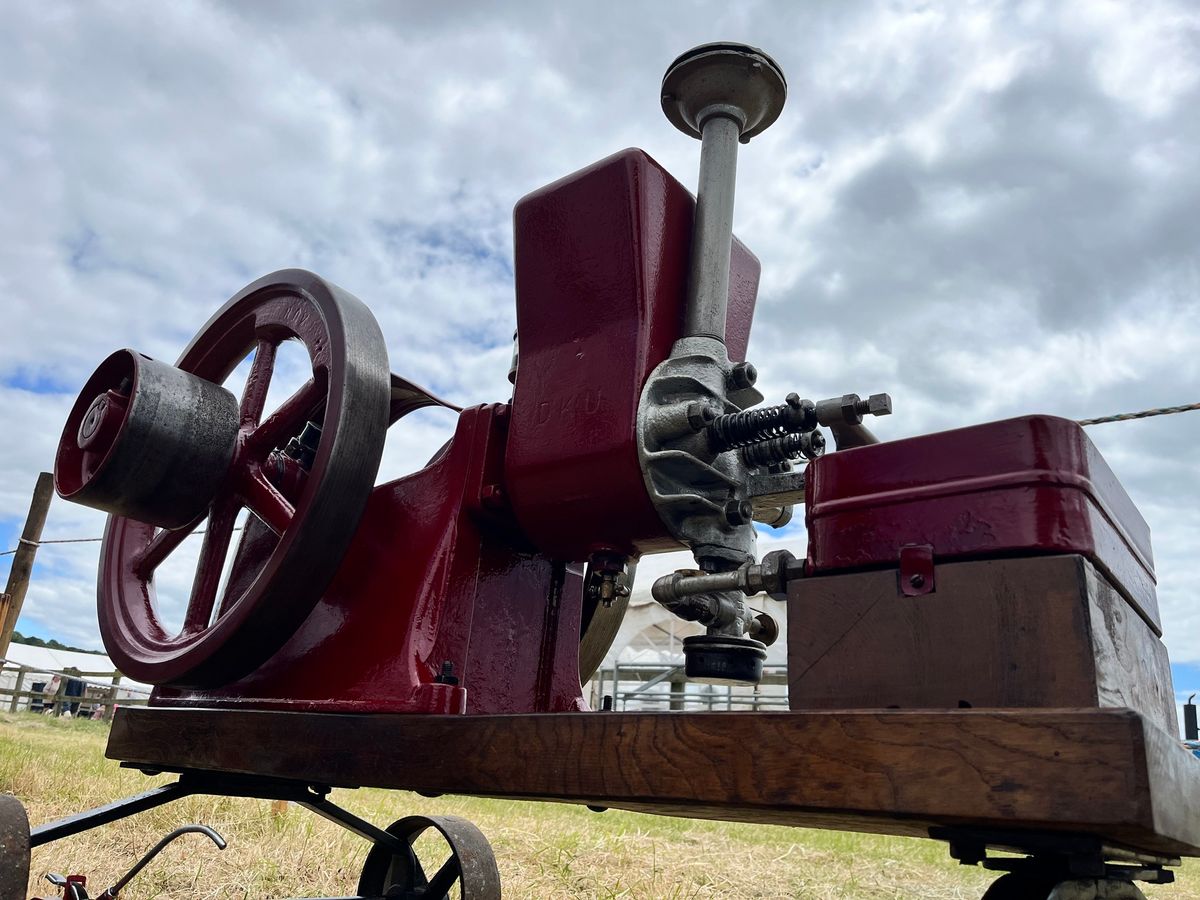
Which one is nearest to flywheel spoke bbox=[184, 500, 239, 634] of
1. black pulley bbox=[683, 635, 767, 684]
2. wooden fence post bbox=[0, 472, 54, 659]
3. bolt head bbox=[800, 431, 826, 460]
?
black pulley bbox=[683, 635, 767, 684]

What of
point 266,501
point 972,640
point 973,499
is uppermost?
point 266,501

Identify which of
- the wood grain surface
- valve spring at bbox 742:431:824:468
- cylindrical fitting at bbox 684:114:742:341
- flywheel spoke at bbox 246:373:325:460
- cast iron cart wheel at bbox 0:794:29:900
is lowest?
cast iron cart wheel at bbox 0:794:29:900

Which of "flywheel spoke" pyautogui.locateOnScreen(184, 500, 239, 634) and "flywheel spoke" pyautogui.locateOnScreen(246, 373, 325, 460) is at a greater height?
"flywheel spoke" pyautogui.locateOnScreen(246, 373, 325, 460)

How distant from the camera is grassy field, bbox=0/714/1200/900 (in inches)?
97.6

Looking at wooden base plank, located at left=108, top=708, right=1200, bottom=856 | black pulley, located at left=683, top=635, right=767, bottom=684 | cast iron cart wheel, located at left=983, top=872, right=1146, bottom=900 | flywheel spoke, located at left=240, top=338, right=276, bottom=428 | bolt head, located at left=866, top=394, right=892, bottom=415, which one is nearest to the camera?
wooden base plank, located at left=108, top=708, right=1200, bottom=856

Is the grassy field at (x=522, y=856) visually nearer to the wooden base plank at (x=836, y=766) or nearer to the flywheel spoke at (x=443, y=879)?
the flywheel spoke at (x=443, y=879)

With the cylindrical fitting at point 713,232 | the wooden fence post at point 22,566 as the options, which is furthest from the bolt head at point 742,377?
the wooden fence post at point 22,566

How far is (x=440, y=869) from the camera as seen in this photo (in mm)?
1872

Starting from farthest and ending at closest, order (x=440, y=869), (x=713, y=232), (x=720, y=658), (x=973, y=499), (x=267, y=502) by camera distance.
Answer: (x=440, y=869), (x=267, y=502), (x=713, y=232), (x=720, y=658), (x=973, y=499)

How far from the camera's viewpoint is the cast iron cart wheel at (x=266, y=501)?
1370 millimetres

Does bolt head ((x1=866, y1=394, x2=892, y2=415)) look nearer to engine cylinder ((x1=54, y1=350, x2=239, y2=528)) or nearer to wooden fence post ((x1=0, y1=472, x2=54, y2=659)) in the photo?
engine cylinder ((x1=54, y1=350, x2=239, y2=528))

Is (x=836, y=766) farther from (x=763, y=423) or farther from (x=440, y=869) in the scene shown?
(x=440, y=869)

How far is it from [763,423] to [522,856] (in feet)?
7.33

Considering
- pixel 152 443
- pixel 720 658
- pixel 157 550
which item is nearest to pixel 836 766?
pixel 720 658
